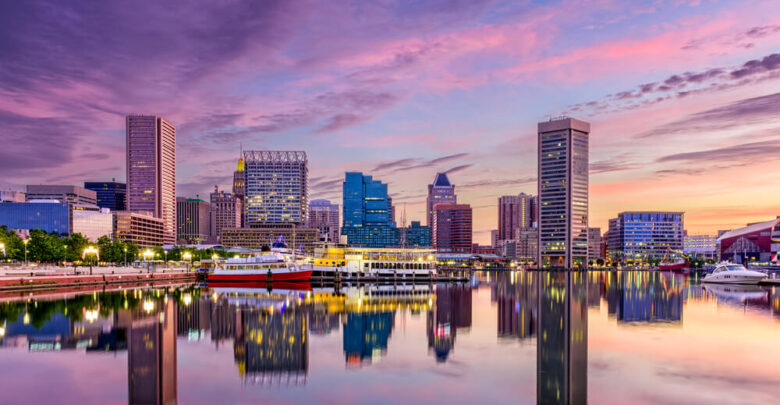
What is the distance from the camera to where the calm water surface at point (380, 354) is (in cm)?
2886

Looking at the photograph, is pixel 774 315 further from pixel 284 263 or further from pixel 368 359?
pixel 284 263

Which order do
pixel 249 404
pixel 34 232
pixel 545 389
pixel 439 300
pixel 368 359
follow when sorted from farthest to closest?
pixel 34 232
pixel 439 300
pixel 368 359
pixel 545 389
pixel 249 404

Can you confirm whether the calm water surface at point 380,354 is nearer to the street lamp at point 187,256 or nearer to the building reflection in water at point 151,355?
the building reflection in water at point 151,355

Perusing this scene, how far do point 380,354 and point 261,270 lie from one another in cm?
8175

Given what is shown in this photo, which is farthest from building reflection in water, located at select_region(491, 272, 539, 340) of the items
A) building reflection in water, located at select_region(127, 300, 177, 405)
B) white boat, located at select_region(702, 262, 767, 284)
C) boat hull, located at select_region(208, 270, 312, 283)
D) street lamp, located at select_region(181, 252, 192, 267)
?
street lamp, located at select_region(181, 252, 192, 267)

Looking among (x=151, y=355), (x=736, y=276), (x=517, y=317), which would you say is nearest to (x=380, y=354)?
(x=151, y=355)

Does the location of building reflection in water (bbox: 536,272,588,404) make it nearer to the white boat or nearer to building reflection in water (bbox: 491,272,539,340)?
building reflection in water (bbox: 491,272,539,340)

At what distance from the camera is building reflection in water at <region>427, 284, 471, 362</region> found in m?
42.0

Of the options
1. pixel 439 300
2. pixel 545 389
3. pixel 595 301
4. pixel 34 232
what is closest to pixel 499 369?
pixel 545 389

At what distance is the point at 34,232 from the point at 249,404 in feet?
449

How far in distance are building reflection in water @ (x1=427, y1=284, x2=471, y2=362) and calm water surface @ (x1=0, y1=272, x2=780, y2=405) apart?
7.1 inches

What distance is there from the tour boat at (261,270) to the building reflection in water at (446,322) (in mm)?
42230

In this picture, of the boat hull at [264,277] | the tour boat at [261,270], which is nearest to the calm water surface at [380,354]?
the boat hull at [264,277]

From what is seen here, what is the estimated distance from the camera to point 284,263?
117312 mm
